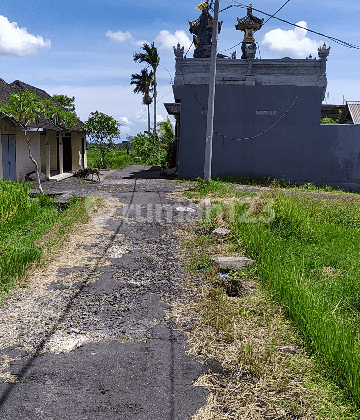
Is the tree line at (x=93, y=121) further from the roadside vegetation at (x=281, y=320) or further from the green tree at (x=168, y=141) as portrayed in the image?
the roadside vegetation at (x=281, y=320)

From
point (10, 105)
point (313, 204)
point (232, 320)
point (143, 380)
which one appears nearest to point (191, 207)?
point (313, 204)

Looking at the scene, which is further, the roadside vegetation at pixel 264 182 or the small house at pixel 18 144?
the roadside vegetation at pixel 264 182

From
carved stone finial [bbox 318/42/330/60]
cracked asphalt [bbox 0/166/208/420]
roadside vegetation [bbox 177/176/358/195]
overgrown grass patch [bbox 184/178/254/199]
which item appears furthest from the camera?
roadside vegetation [bbox 177/176/358/195]

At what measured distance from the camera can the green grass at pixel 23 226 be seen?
6.43 m

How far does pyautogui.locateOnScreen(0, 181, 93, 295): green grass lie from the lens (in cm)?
643

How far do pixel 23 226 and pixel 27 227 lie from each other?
0.32ft

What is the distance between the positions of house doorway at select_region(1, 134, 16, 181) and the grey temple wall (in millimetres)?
7519

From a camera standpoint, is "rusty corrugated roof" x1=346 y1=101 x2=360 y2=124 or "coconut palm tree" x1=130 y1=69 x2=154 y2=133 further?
"coconut palm tree" x1=130 y1=69 x2=154 y2=133

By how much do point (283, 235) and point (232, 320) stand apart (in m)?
4.14

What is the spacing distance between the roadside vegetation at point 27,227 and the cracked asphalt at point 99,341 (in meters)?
0.33

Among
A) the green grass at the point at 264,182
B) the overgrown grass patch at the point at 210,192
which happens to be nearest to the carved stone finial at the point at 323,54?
the green grass at the point at 264,182

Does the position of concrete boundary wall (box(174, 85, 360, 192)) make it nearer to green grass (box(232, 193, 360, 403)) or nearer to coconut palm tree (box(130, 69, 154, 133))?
green grass (box(232, 193, 360, 403))

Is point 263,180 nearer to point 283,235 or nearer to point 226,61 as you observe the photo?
point 226,61

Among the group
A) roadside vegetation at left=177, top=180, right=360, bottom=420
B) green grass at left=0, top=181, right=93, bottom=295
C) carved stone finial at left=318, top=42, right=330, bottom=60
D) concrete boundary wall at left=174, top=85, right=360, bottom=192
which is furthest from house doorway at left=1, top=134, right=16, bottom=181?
carved stone finial at left=318, top=42, right=330, bottom=60
